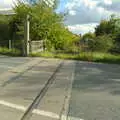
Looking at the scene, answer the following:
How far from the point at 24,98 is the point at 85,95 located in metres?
1.74

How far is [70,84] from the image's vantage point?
1254cm

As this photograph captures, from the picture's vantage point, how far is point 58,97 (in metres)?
10.1

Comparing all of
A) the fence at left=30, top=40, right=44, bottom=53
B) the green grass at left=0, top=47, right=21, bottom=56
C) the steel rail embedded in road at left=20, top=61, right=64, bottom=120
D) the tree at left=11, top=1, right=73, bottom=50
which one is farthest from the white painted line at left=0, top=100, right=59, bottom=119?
the tree at left=11, top=1, right=73, bottom=50

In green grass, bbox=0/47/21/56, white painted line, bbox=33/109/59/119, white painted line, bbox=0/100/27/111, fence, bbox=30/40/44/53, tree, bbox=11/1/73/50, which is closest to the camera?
white painted line, bbox=33/109/59/119

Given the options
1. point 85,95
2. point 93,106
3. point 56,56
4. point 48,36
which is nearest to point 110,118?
point 93,106

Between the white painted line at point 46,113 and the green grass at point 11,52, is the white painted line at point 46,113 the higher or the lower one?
the lower one

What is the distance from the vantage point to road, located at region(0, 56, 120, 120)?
7.98m

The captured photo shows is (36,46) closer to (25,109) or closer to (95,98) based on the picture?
(95,98)

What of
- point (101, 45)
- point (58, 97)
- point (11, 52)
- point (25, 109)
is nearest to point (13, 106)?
point (25, 109)

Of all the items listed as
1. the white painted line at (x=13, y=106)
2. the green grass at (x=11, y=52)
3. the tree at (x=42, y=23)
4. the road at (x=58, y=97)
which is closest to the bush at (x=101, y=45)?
the tree at (x=42, y=23)

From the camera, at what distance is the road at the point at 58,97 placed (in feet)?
26.2

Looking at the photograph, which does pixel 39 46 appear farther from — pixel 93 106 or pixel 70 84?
pixel 93 106

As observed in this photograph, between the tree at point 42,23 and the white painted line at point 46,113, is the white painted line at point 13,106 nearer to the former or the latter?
the white painted line at point 46,113

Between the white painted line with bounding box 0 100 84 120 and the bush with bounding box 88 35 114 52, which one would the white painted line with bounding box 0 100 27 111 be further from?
the bush with bounding box 88 35 114 52
